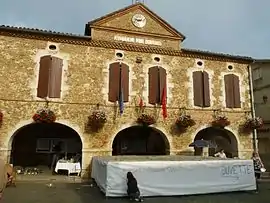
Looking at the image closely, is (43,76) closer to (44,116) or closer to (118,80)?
(44,116)

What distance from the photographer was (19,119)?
12211mm

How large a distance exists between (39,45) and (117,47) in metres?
3.85

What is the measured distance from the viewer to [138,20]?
1498cm

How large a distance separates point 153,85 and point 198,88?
2.60 meters

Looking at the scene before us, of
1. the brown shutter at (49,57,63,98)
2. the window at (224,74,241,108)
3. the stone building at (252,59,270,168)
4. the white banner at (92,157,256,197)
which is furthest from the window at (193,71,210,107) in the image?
the stone building at (252,59,270,168)

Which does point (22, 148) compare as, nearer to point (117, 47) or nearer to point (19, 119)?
point (19, 119)

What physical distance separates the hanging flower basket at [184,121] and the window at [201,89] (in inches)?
47.2

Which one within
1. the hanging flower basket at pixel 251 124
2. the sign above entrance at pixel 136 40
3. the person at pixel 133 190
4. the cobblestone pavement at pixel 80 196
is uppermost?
the sign above entrance at pixel 136 40

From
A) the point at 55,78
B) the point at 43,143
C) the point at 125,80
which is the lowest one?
the point at 43,143

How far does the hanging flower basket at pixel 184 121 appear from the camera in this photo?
13680 millimetres

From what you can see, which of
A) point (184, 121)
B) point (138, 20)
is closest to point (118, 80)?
point (138, 20)

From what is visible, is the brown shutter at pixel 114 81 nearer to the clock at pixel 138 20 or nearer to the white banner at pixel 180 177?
the clock at pixel 138 20

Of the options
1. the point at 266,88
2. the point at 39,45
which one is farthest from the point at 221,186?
the point at 266,88

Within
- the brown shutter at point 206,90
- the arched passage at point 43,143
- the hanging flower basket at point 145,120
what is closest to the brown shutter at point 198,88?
the brown shutter at point 206,90
